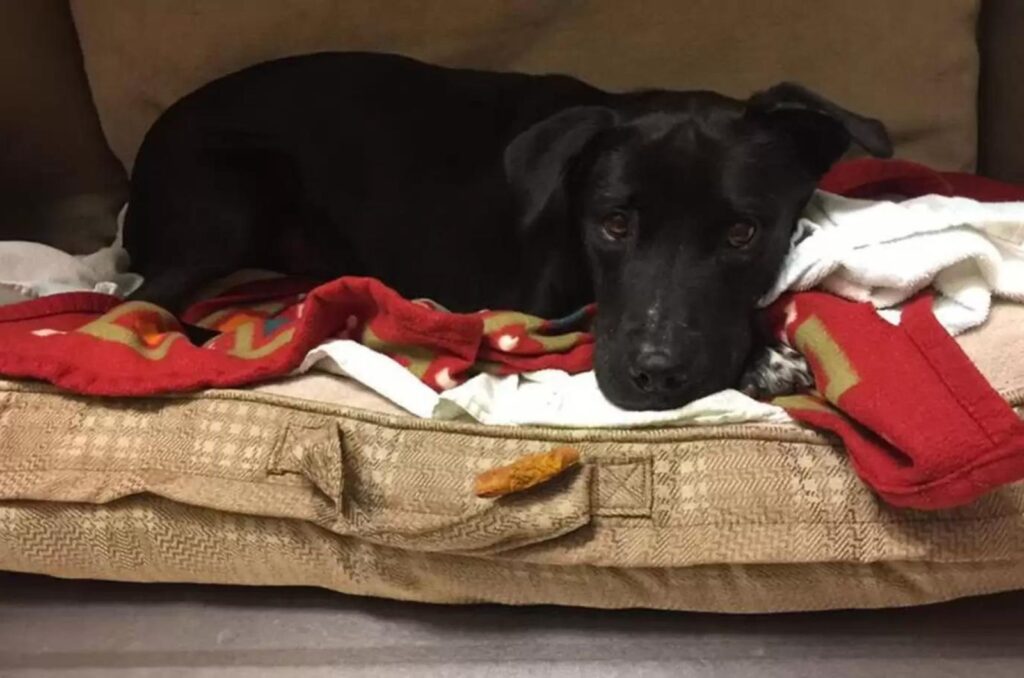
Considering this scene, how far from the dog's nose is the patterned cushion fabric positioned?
69mm

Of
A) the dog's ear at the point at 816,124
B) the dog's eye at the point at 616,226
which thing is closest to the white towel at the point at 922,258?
the dog's ear at the point at 816,124

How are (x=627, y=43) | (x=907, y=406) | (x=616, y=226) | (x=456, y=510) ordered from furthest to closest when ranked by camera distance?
(x=627, y=43), (x=616, y=226), (x=456, y=510), (x=907, y=406)

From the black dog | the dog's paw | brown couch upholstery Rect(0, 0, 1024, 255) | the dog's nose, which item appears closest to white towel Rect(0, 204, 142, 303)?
the black dog

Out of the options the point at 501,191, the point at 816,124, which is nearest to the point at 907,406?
the point at 816,124

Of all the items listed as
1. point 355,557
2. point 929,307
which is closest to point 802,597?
point 929,307

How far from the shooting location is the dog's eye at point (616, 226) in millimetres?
1737

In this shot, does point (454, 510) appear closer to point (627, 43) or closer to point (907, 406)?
point (907, 406)

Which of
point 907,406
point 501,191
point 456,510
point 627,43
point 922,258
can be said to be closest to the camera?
point 907,406

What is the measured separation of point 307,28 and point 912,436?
1.52m

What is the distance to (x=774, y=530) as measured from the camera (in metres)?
1.48

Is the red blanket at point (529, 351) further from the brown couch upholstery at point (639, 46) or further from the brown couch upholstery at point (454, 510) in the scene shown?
the brown couch upholstery at point (639, 46)

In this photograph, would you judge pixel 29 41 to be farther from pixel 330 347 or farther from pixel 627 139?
pixel 627 139

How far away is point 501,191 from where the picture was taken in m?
2.09

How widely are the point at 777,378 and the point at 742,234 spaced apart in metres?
0.22
